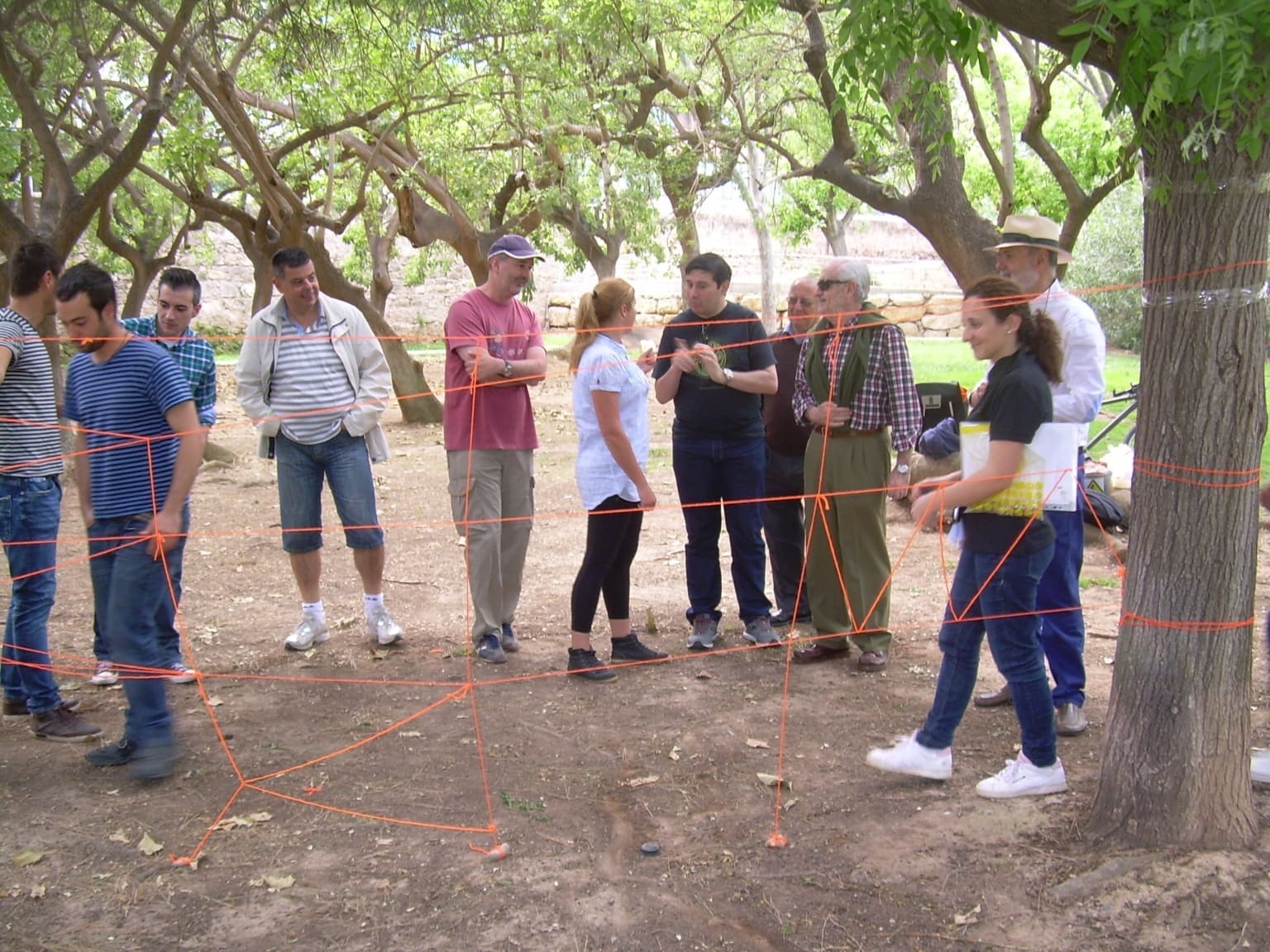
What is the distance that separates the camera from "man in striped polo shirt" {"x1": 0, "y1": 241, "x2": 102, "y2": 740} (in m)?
4.08

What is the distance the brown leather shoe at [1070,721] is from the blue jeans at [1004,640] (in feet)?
1.97

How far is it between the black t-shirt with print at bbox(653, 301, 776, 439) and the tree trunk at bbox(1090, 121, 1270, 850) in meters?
2.08

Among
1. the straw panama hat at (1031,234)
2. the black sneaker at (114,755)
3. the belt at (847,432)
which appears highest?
the straw panama hat at (1031,234)

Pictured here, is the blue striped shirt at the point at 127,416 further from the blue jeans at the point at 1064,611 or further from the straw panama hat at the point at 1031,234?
the blue jeans at the point at 1064,611

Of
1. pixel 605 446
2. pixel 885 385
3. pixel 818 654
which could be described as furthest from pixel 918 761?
pixel 605 446

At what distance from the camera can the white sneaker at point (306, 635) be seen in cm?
529

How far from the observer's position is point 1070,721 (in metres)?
4.09

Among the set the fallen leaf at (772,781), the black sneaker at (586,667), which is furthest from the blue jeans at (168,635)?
the fallen leaf at (772,781)

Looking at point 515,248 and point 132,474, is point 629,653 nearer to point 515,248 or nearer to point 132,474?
point 515,248

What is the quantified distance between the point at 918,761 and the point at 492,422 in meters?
2.38

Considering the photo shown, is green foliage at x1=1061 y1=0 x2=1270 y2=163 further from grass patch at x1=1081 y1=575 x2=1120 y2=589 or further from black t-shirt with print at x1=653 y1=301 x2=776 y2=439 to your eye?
grass patch at x1=1081 y1=575 x2=1120 y2=589

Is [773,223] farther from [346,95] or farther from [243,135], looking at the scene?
[243,135]

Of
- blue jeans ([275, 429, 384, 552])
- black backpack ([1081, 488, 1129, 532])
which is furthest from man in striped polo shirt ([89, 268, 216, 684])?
black backpack ([1081, 488, 1129, 532])

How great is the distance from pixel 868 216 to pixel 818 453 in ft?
96.9
